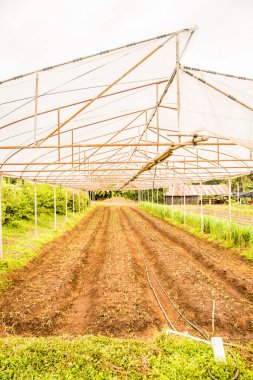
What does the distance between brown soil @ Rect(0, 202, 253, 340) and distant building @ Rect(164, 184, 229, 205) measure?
93.5 feet

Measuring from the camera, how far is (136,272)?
7383mm

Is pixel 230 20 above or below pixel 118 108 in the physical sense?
above

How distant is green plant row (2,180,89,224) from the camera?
12.6 metres

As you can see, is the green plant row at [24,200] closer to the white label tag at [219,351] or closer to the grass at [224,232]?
the grass at [224,232]

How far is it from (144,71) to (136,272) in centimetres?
510

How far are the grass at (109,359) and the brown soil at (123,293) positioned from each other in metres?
0.55

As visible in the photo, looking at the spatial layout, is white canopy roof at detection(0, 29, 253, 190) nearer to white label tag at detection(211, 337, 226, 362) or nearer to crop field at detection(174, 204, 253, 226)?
white label tag at detection(211, 337, 226, 362)

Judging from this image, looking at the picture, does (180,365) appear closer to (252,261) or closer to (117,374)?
(117,374)

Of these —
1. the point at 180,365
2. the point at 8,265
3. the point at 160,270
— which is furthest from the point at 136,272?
the point at 180,365

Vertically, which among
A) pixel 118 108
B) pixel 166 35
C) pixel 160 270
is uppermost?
pixel 166 35

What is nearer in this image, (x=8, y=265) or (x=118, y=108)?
(x=118, y=108)

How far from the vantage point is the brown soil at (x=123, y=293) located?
4641mm

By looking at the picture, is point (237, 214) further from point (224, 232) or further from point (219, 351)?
point (219, 351)

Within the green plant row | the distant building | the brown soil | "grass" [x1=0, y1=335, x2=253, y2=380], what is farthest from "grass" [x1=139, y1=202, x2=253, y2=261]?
the distant building
